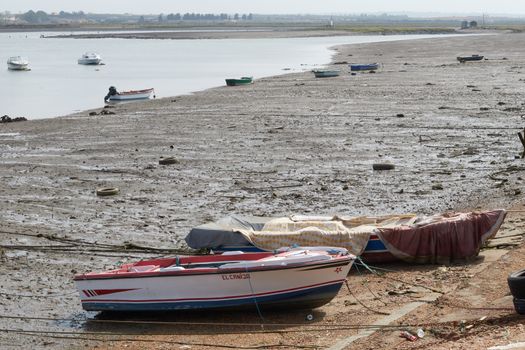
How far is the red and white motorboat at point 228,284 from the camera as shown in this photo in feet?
50.6

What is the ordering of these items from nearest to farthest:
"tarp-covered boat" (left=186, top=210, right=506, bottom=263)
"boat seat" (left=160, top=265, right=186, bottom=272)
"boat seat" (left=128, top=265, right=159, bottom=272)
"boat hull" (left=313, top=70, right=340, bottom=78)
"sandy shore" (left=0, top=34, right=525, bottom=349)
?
"boat seat" (left=160, top=265, right=186, bottom=272)
"boat seat" (left=128, top=265, right=159, bottom=272)
"sandy shore" (left=0, top=34, right=525, bottom=349)
"tarp-covered boat" (left=186, top=210, right=506, bottom=263)
"boat hull" (left=313, top=70, right=340, bottom=78)

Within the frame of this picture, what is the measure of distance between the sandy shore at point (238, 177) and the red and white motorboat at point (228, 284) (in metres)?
0.39

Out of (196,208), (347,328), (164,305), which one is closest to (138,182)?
(196,208)

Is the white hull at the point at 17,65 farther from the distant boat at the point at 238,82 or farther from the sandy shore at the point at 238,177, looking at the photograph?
the sandy shore at the point at 238,177

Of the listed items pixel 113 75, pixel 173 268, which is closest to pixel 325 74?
pixel 113 75

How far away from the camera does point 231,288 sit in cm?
1562

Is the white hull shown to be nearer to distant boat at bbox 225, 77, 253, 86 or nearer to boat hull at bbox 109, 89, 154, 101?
distant boat at bbox 225, 77, 253, 86

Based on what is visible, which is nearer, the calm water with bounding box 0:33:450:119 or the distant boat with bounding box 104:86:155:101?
the distant boat with bounding box 104:86:155:101

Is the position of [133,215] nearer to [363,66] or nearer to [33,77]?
[363,66]

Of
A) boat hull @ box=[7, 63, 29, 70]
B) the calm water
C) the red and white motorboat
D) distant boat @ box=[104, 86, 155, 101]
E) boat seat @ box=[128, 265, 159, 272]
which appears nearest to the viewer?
the red and white motorboat

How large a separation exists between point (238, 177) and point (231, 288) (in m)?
11.9

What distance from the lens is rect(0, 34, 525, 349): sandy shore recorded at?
16.8 meters

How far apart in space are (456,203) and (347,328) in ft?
31.7

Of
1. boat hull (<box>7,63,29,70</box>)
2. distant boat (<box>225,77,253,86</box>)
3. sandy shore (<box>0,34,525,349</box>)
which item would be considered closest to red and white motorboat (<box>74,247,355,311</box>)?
sandy shore (<box>0,34,525,349</box>)
